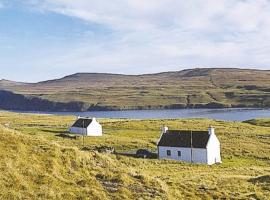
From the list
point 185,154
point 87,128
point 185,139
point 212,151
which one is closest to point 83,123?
point 87,128

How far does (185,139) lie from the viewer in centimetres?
7462

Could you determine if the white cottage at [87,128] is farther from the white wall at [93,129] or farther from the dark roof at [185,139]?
the dark roof at [185,139]

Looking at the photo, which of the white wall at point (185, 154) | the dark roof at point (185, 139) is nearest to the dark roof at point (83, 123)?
the dark roof at point (185, 139)

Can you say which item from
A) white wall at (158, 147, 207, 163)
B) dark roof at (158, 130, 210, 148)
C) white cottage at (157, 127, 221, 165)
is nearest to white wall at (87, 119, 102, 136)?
dark roof at (158, 130, 210, 148)

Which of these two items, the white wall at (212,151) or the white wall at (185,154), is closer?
the white wall at (185,154)

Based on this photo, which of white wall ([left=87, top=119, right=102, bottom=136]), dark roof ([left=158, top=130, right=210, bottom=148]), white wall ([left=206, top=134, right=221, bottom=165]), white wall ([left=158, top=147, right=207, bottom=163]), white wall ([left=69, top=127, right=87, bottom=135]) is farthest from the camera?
white wall ([left=69, top=127, right=87, bottom=135])

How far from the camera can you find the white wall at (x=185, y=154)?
234ft

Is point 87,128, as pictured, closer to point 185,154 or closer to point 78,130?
point 78,130

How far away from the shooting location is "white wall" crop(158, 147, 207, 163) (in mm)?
71250

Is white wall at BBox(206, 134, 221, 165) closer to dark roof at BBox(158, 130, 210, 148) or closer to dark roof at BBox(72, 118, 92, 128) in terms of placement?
dark roof at BBox(158, 130, 210, 148)

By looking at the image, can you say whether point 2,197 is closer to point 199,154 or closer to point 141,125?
point 199,154

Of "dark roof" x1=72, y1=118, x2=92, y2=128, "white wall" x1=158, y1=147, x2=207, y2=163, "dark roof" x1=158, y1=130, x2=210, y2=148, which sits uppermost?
"dark roof" x1=72, y1=118, x2=92, y2=128

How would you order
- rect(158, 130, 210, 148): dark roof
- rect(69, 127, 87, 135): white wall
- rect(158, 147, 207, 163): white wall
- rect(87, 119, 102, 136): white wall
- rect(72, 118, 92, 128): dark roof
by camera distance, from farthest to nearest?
rect(72, 118, 92, 128): dark roof
rect(69, 127, 87, 135): white wall
rect(87, 119, 102, 136): white wall
rect(158, 130, 210, 148): dark roof
rect(158, 147, 207, 163): white wall

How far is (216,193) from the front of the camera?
24891mm
